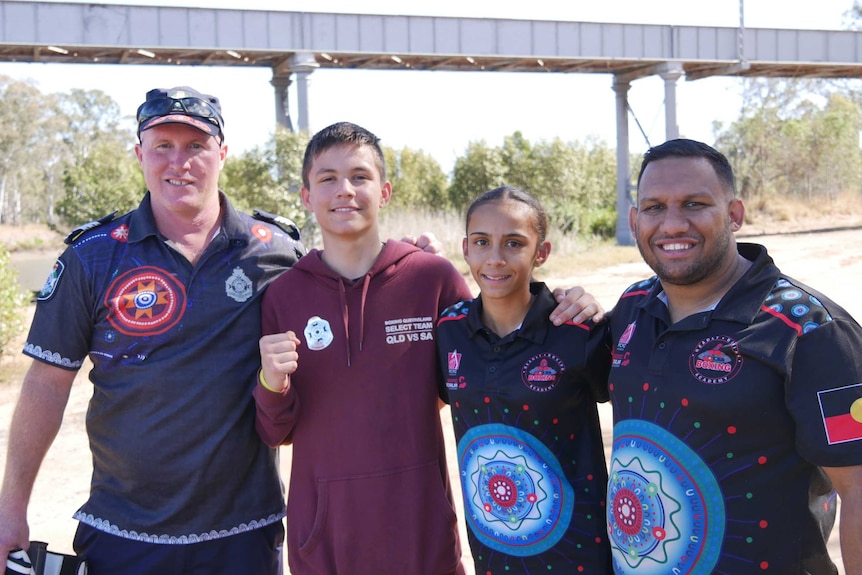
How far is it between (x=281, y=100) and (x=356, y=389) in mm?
14910

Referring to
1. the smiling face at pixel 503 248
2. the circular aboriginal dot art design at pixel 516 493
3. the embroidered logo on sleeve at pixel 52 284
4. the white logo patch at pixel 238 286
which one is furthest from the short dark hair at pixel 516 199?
the embroidered logo on sleeve at pixel 52 284

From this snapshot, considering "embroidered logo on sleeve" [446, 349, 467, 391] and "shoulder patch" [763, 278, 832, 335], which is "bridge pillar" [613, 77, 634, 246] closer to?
"embroidered logo on sleeve" [446, 349, 467, 391]

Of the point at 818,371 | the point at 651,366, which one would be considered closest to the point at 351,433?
the point at 651,366

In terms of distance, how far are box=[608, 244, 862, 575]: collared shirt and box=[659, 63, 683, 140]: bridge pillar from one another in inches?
706

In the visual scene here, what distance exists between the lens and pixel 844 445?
6.49 feet

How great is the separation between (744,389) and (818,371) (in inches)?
7.3

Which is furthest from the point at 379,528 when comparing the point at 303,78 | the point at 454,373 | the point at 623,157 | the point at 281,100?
the point at 623,157

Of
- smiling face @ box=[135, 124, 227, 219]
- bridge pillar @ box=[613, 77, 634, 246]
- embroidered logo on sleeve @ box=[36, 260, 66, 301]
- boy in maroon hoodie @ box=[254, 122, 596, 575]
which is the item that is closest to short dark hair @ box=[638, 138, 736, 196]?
boy in maroon hoodie @ box=[254, 122, 596, 575]

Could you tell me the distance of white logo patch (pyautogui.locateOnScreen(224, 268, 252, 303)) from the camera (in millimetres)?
3052

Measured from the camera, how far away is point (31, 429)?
296 cm

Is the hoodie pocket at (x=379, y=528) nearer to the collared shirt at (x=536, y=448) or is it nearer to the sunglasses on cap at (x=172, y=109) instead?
the collared shirt at (x=536, y=448)

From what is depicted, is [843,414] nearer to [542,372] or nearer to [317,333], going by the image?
[542,372]

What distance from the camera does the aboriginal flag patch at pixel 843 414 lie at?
197 centimetres

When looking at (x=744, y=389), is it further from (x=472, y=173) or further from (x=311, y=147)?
(x=472, y=173)
